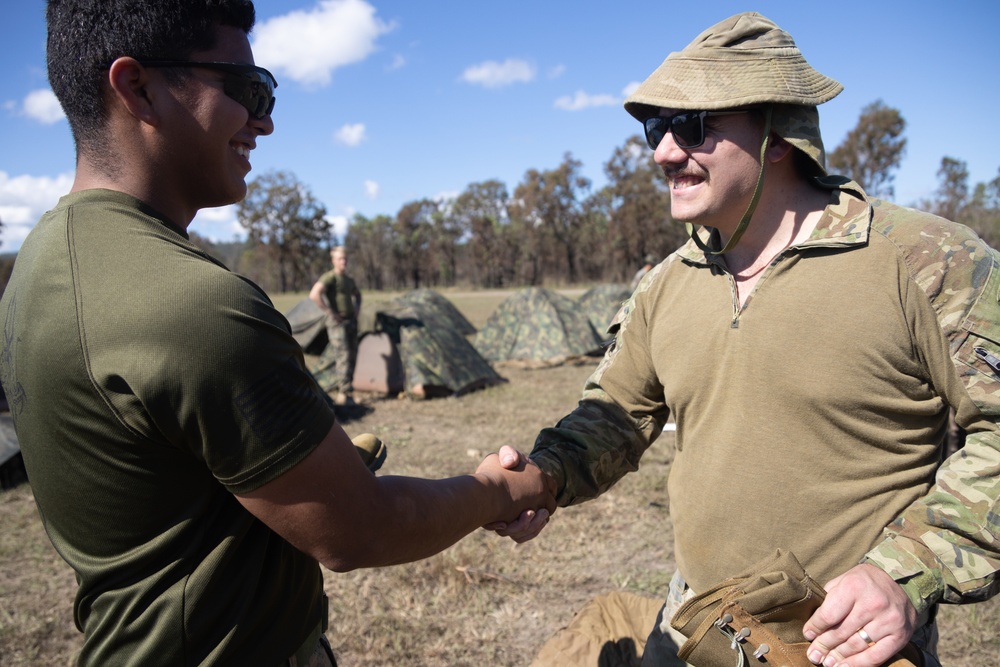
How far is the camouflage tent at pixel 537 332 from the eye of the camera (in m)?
14.2

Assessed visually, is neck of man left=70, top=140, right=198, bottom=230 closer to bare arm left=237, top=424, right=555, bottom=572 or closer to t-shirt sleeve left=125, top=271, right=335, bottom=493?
t-shirt sleeve left=125, top=271, right=335, bottom=493

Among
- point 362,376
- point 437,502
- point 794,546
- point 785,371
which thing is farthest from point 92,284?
point 362,376

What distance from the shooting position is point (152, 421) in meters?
1.22

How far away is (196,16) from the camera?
146 cm

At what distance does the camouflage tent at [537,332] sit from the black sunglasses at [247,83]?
40.7ft

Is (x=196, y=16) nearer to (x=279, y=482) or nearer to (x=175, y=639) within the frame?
(x=279, y=482)

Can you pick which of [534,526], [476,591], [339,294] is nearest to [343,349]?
[339,294]

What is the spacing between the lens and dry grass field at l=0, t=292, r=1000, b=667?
3.92 m

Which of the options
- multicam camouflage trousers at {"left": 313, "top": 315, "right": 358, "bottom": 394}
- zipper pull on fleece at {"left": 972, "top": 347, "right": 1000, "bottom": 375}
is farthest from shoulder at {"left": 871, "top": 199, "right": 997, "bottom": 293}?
multicam camouflage trousers at {"left": 313, "top": 315, "right": 358, "bottom": 394}

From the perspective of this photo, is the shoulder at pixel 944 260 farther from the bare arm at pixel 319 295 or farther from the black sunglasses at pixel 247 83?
the bare arm at pixel 319 295

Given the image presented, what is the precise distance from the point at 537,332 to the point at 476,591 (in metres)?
10.2

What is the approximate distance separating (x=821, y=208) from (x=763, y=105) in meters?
0.35

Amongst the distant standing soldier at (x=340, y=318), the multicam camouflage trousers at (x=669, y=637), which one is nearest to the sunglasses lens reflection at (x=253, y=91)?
the multicam camouflage trousers at (x=669, y=637)

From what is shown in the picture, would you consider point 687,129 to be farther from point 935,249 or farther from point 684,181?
point 935,249
